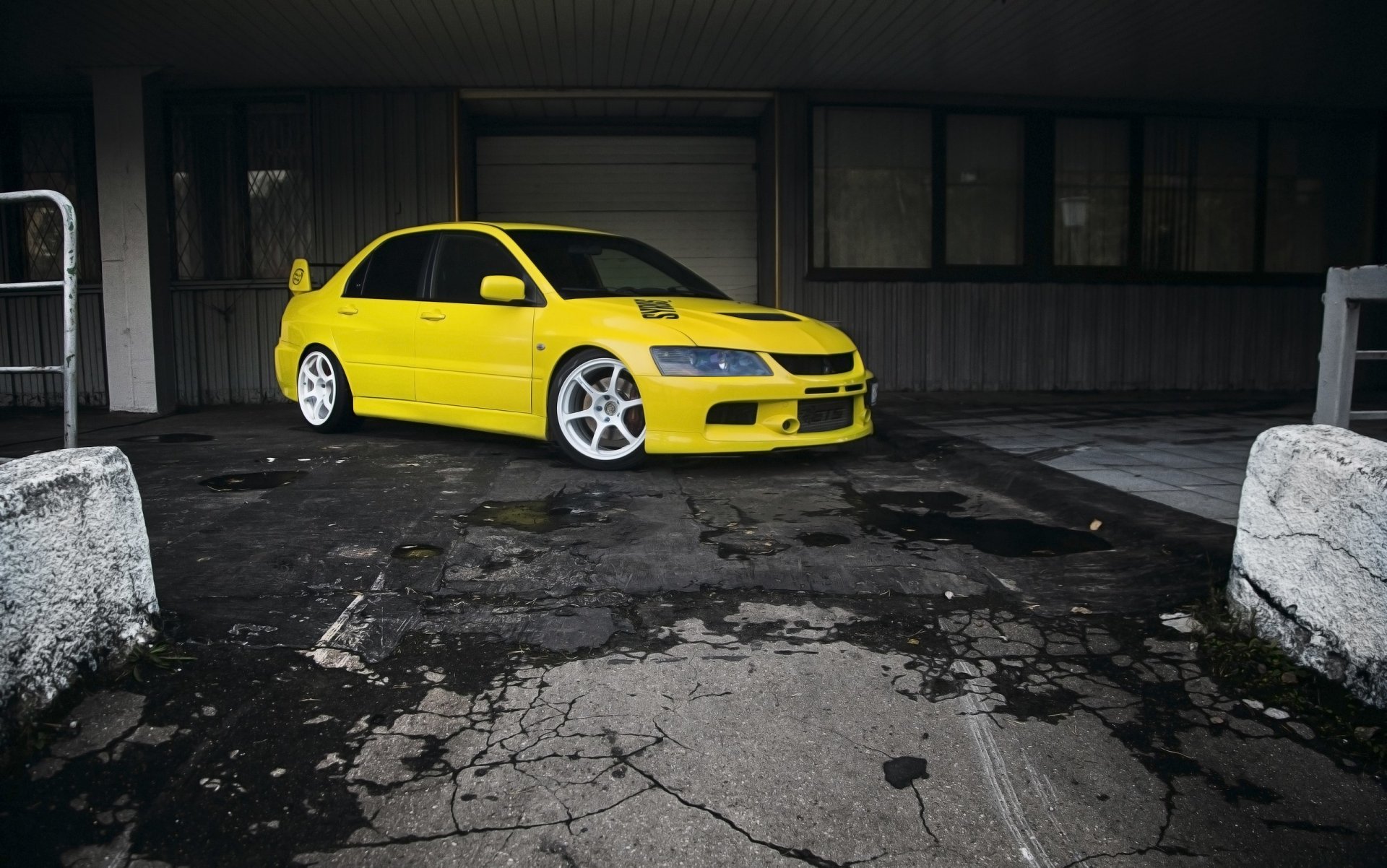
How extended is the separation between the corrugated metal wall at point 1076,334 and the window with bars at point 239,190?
208 inches

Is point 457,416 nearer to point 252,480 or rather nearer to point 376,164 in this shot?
point 252,480

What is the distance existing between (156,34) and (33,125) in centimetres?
319

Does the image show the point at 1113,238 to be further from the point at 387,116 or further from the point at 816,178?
the point at 387,116

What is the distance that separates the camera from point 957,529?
4590mm

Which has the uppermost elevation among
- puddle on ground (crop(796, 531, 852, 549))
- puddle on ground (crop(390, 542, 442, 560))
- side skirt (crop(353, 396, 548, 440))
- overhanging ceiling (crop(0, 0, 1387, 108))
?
overhanging ceiling (crop(0, 0, 1387, 108))

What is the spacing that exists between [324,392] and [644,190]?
17.4 ft

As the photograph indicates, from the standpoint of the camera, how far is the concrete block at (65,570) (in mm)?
2375

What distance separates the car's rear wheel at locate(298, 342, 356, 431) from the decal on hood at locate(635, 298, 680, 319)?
97.6 inches

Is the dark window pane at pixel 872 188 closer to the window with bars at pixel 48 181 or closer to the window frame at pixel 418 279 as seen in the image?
the window frame at pixel 418 279

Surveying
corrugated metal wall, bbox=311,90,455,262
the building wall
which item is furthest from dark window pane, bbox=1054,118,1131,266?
corrugated metal wall, bbox=311,90,455,262

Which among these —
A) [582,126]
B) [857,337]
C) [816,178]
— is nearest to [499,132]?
[582,126]

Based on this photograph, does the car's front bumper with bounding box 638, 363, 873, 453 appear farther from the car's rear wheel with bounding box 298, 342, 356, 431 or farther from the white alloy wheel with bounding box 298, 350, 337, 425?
the white alloy wheel with bounding box 298, 350, 337, 425

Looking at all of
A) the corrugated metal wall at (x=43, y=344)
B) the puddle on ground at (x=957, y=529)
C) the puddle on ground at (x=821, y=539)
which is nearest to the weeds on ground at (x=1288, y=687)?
the puddle on ground at (x=957, y=529)

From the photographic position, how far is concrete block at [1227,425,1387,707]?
258cm
